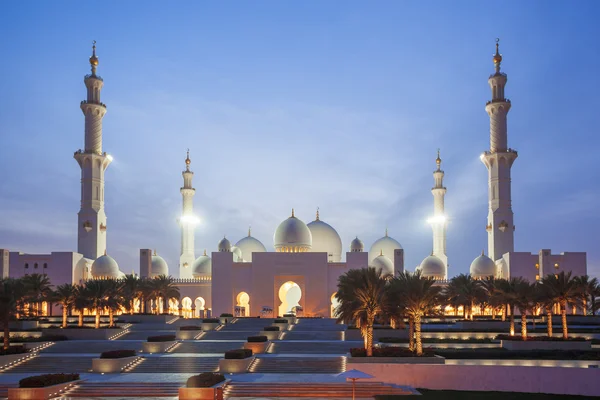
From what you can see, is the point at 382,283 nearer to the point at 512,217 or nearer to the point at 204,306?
the point at 512,217

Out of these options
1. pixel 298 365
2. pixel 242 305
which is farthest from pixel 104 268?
pixel 298 365

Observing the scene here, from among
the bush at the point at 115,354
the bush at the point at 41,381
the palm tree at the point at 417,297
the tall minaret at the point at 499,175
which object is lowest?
the bush at the point at 41,381

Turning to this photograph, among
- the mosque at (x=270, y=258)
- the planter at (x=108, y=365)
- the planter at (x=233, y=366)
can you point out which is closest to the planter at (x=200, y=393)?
the planter at (x=233, y=366)

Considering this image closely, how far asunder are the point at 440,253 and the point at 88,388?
47798 mm

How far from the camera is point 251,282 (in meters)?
61.1

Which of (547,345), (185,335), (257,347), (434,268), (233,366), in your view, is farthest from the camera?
(434,268)

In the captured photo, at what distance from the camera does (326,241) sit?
2650 inches

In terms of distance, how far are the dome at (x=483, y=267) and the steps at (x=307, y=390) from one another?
3551cm

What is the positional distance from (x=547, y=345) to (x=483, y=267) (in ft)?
88.4

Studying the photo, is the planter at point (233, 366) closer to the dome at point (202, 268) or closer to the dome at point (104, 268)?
the dome at point (104, 268)

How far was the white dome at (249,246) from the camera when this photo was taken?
230ft

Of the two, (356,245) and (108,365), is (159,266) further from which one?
(108,365)

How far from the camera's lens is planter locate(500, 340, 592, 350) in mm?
32062

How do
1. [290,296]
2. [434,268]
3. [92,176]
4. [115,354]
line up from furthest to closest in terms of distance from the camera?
[290,296]
[434,268]
[92,176]
[115,354]
